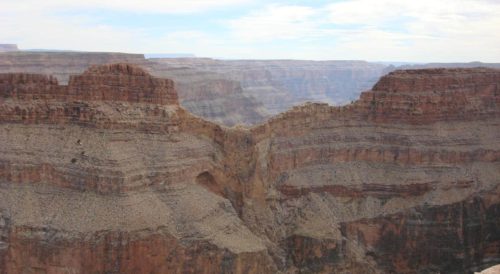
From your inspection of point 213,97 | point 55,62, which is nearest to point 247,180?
point 213,97

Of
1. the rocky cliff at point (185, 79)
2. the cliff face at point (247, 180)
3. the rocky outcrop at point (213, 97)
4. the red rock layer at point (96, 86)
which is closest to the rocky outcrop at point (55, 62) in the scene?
the rocky cliff at point (185, 79)

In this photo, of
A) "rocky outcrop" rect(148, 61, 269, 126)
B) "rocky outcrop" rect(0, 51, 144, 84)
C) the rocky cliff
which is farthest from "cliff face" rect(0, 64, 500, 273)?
"rocky outcrop" rect(0, 51, 144, 84)

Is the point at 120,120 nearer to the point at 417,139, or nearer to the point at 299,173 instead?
the point at 299,173

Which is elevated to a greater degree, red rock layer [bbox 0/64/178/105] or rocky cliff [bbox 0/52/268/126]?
red rock layer [bbox 0/64/178/105]

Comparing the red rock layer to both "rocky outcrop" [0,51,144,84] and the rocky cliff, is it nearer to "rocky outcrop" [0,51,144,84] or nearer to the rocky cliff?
the rocky cliff

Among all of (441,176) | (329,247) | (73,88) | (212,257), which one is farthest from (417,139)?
(73,88)

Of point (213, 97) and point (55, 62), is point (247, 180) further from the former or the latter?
point (55, 62)

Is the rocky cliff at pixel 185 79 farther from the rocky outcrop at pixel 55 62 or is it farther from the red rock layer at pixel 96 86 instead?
the red rock layer at pixel 96 86

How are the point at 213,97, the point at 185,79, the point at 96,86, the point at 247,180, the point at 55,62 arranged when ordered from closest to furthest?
the point at 96,86, the point at 247,180, the point at 55,62, the point at 213,97, the point at 185,79
